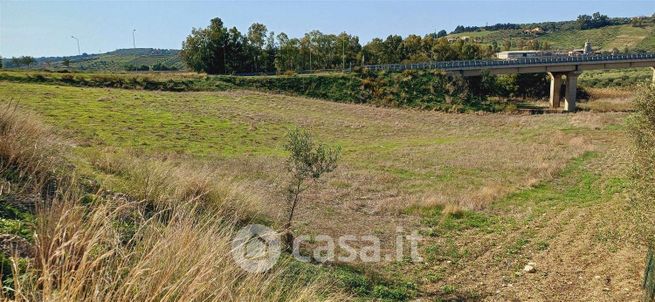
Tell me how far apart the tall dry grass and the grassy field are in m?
1.51

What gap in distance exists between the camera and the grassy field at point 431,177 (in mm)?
12102

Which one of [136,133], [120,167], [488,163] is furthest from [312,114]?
[120,167]

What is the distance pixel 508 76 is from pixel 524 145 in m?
54.0

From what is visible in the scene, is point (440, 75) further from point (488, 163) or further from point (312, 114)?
point (488, 163)

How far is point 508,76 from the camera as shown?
8369 cm

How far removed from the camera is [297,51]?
87.6m

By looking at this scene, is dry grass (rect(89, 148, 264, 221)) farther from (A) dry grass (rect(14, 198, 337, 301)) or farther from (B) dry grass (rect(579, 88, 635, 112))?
(B) dry grass (rect(579, 88, 635, 112))

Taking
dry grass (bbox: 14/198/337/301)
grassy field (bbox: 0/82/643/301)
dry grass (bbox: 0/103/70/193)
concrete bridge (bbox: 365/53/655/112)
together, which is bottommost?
grassy field (bbox: 0/82/643/301)

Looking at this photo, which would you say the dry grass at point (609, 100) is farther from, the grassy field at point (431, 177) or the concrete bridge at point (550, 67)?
the grassy field at point (431, 177)

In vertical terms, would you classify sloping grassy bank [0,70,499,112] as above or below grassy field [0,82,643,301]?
above

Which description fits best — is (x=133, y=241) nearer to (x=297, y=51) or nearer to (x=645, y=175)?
(x=645, y=175)

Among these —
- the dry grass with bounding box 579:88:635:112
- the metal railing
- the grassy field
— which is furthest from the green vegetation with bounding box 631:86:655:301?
the metal railing

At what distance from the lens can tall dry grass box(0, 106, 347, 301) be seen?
9.73 feet

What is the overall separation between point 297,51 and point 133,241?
85204mm
